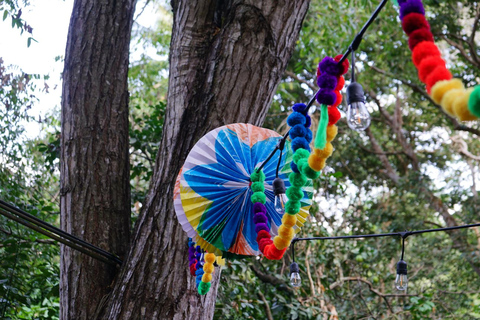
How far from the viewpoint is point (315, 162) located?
874mm

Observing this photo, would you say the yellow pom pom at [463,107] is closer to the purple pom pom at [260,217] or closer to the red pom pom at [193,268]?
the purple pom pom at [260,217]

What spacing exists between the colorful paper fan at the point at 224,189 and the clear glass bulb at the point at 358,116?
609 millimetres

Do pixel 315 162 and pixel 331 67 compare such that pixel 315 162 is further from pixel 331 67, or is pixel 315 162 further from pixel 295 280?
pixel 295 280

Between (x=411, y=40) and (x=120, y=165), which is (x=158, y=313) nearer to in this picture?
(x=120, y=165)

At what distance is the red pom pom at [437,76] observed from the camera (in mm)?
602

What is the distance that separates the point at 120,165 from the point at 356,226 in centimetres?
532

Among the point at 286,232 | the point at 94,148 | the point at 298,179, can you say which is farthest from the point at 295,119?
the point at 94,148

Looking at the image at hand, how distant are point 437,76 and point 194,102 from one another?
48.1 inches

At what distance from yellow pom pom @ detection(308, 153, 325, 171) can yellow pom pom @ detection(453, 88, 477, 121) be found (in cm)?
32

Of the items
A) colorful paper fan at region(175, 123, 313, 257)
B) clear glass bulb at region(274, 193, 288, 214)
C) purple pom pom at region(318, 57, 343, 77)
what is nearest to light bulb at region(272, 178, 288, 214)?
clear glass bulb at region(274, 193, 288, 214)

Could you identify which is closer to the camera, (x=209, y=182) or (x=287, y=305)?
(x=209, y=182)

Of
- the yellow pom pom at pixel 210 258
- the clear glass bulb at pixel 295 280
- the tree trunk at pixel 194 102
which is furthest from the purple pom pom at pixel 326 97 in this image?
the tree trunk at pixel 194 102

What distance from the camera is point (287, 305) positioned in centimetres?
314

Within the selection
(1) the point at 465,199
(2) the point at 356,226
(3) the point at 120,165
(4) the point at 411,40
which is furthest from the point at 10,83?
(1) the point at 465,199
